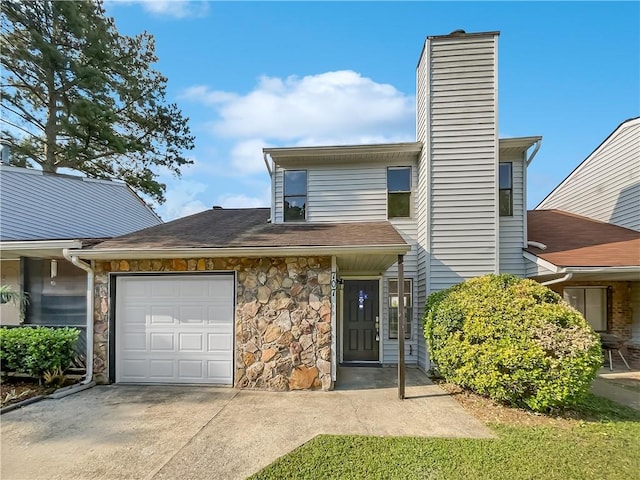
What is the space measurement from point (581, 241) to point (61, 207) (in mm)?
14749

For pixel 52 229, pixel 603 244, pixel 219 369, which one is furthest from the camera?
pixel 52 229

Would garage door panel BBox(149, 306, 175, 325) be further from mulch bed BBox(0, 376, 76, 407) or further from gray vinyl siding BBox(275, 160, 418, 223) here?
gray vinyl siding BBox(275, 160, 418, 223)

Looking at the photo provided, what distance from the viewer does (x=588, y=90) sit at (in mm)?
8180

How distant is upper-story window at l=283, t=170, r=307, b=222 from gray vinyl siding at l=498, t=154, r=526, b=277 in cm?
488

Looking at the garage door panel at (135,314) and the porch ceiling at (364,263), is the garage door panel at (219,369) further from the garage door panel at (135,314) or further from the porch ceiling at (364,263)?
the porch ceiling at (364,263)

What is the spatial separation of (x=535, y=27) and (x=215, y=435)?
9.93 meters

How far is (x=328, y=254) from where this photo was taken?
607cm

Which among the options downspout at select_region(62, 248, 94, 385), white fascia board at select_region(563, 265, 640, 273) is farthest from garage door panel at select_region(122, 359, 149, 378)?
white fascia board at select_region(563, 265, 640, 273)

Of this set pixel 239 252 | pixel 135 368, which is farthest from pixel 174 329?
pixel 239 252

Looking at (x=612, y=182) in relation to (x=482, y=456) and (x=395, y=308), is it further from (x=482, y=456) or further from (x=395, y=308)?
(x=482, y=456)

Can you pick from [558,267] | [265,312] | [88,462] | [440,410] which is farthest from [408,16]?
[88,462]

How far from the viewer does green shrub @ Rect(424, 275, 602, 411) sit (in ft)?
15.6

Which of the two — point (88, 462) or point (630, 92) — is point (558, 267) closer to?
point (630, 92)

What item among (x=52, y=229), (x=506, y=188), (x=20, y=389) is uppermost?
(x=506, y=188)
